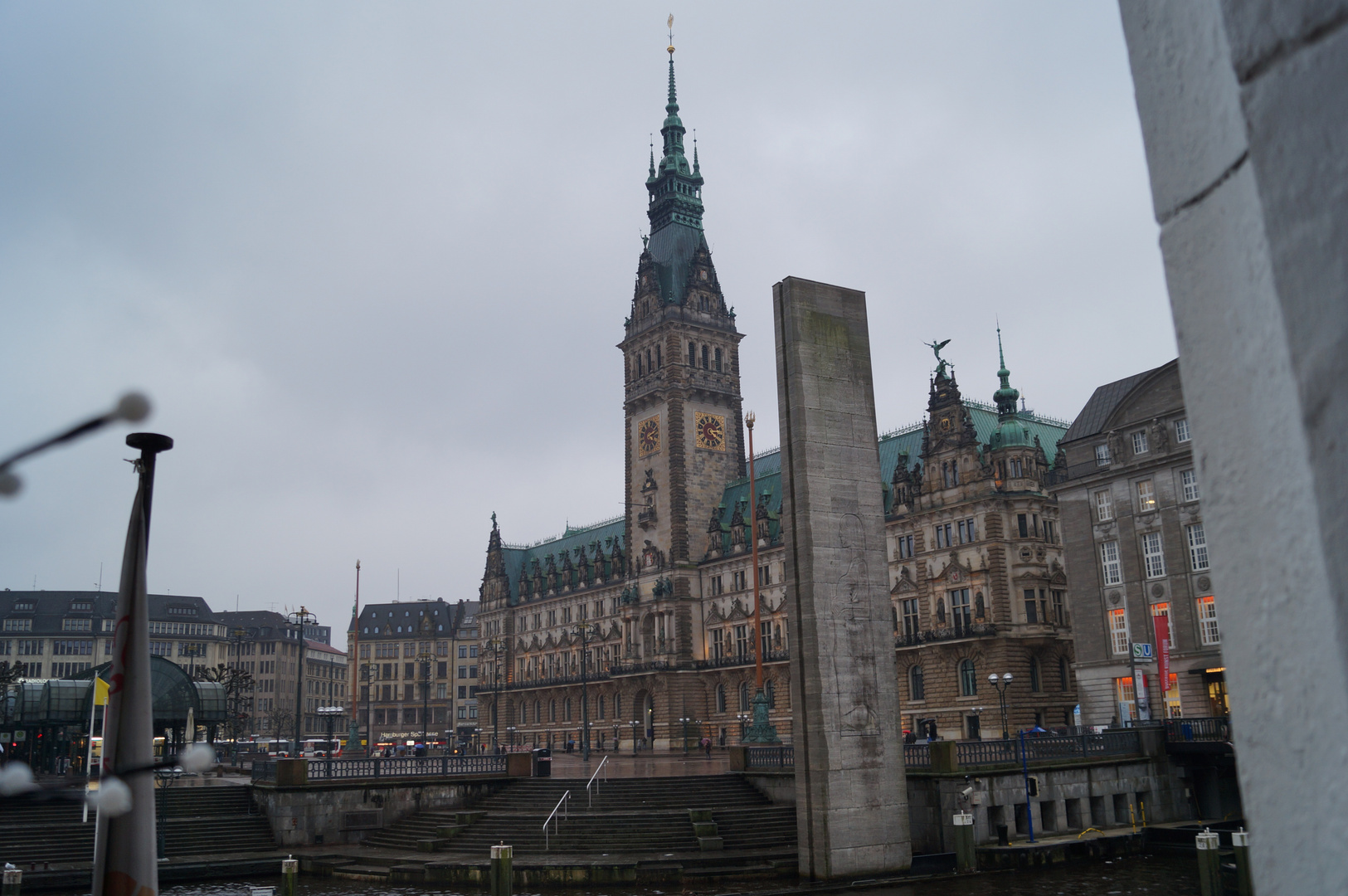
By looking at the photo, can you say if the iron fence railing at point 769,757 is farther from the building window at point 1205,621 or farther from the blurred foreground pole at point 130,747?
the blurred foreground pole at point 130,747

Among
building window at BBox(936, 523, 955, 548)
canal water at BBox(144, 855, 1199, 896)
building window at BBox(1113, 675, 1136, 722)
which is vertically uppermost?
building window at BBox(936, 523, 955, 548)

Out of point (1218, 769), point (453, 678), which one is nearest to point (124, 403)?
point (1218, 769)

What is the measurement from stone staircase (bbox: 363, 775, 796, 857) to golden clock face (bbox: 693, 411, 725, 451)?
212ft

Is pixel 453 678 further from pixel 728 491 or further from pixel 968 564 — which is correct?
pixel 968 564

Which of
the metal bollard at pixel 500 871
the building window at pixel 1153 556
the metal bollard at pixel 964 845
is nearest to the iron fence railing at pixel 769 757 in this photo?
the metal bollard at pixel 964 845

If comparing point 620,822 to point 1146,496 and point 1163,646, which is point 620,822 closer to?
point 1163,646

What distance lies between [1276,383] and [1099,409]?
66452 millimetres

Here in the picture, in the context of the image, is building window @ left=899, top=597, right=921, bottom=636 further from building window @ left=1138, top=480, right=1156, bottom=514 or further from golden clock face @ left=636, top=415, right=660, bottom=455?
golden clock face @ left=636, top=415, right=660, bottom=455

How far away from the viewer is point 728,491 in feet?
353

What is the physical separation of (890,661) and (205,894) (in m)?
21.1

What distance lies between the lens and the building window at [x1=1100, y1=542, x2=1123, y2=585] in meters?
61.3

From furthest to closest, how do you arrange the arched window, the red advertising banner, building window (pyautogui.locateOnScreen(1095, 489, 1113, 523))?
the arched window
building window (pyautogui.locateOnScreen(1095, 489, 1113, 523))
the red advertising banner

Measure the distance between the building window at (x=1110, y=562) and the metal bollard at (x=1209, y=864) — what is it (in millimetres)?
36104

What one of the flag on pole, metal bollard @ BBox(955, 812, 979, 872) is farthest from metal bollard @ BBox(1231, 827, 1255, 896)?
the flag on pole
